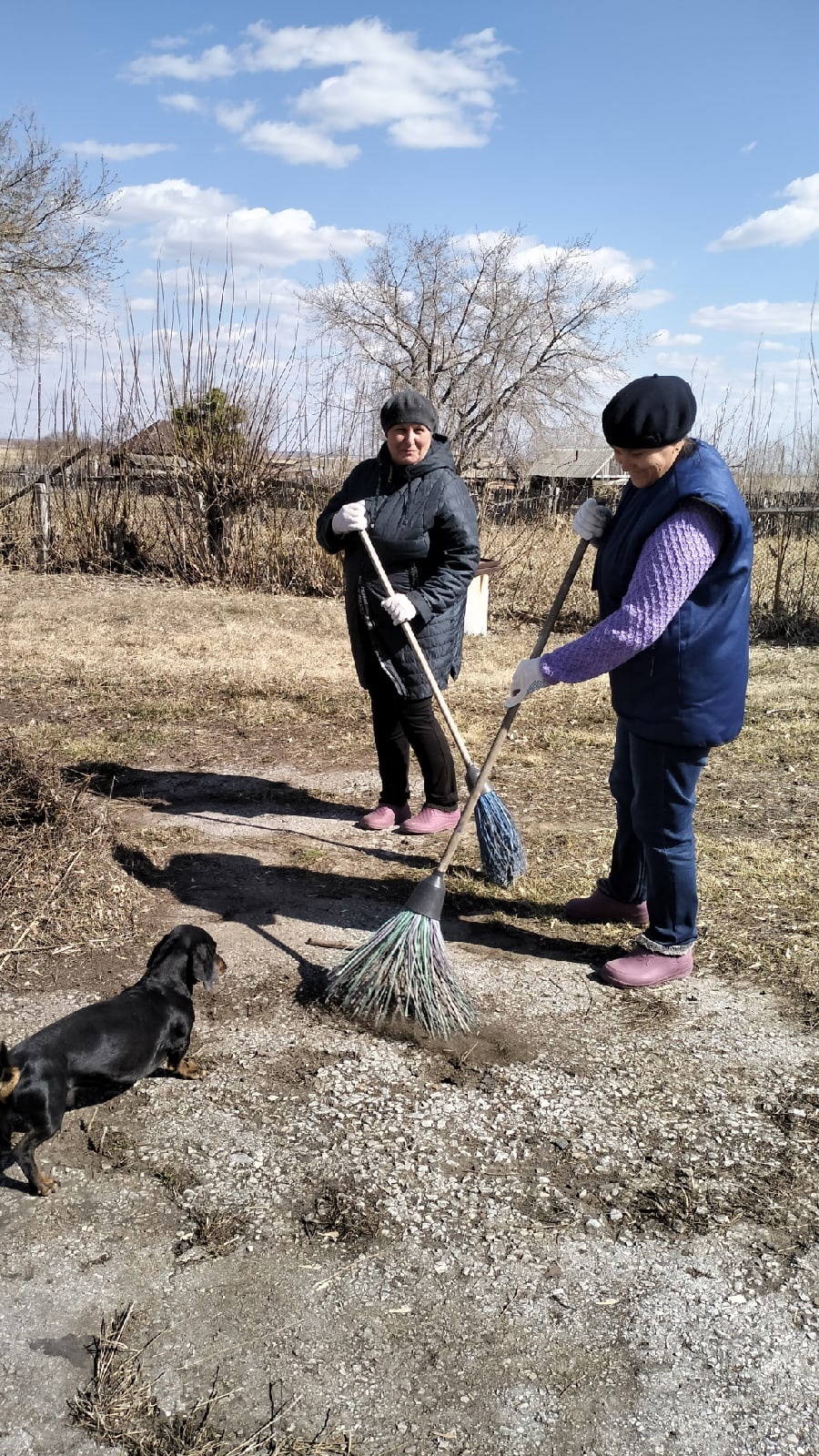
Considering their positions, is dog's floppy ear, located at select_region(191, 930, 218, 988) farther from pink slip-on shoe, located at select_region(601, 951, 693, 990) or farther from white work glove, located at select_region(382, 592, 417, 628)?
white work glove, located at select_region(382, 592, 417, 628)

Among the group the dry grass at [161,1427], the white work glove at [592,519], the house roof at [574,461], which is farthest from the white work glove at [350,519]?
the house roof at [574,461]

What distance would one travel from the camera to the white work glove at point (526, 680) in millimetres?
3443

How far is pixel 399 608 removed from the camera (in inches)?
177

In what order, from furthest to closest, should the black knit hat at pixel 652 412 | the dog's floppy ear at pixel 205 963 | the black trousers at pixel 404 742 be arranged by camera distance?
the black trousers at pixel 404 742 < the dog's floppy ear at pixel 205 963 < the black knit hat at pixel 652 412

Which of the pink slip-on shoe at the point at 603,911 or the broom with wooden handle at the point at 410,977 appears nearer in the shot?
the broom with wooden handle at the point at 410,977

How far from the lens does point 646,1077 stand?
10.4ft

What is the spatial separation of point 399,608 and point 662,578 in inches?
62.4

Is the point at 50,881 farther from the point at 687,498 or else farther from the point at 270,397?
the point at 270,397

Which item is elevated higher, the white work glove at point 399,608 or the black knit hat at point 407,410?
the black knit hat at point 407,410

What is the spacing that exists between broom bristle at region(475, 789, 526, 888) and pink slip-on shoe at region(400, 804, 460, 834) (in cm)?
80

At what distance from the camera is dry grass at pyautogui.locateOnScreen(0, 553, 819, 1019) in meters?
4.38

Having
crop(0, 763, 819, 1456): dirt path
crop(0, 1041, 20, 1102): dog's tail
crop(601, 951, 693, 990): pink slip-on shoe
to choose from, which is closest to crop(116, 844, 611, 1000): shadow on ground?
crop(0, 763, 819, 1456): dirt path

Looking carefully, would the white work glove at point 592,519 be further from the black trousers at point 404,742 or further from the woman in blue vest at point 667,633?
the black trousers at point 404,742

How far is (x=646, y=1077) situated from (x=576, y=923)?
1035mm
